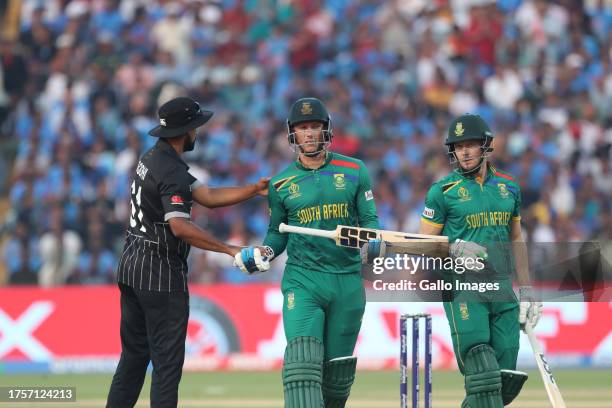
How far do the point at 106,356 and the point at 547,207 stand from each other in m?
6.32

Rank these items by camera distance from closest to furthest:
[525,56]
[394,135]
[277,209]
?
[277,209]
[394,135]
[525,56]

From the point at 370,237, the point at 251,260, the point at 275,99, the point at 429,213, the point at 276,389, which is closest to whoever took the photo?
the point at 251,260

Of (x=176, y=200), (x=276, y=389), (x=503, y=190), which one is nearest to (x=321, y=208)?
(x=176, y=200)

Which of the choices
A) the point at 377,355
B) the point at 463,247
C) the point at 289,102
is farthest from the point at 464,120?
the point at 289,102

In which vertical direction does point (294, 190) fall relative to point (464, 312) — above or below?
above

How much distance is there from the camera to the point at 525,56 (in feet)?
60.4

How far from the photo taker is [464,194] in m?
7.98

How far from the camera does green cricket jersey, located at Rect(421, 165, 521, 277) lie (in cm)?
795

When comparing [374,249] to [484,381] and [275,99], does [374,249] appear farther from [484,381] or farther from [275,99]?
[275,99]

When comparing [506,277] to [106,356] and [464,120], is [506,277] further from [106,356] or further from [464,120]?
[106,356]

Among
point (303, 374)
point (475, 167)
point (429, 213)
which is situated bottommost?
point (303, 374)

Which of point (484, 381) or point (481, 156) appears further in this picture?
point (481, 156)

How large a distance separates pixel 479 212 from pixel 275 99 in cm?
991

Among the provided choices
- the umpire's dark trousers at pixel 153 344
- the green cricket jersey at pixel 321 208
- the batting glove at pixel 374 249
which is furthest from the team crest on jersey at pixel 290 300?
the umpire's dark trousers at pixel 153 344
